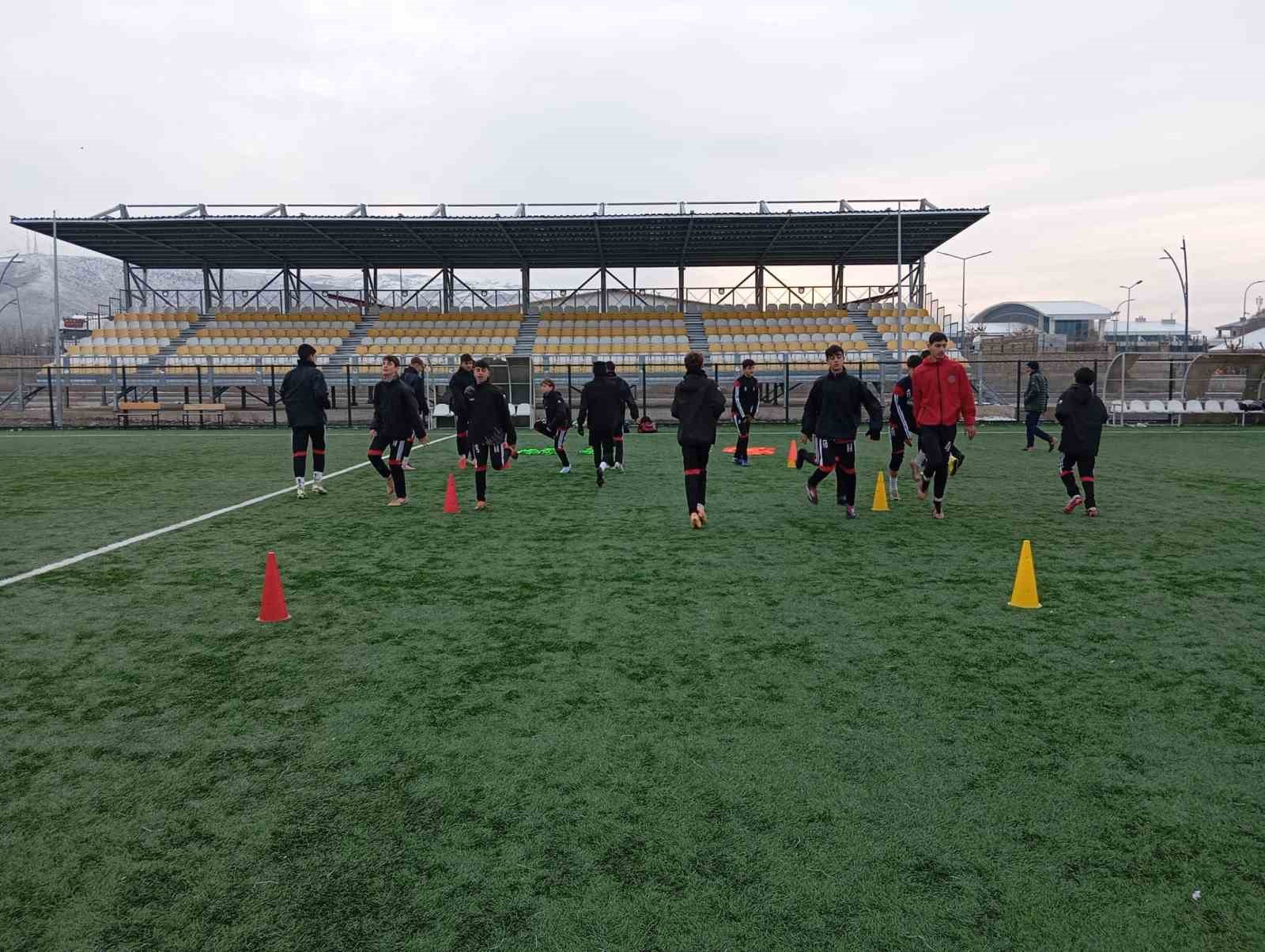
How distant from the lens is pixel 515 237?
3578cm

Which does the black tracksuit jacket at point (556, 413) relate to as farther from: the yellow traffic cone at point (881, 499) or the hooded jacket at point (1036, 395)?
the hooded jacket at point (1036, 395)

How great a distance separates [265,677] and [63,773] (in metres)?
1.27

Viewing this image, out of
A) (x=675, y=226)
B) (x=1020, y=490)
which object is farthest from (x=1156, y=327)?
(x=1020, y=490)

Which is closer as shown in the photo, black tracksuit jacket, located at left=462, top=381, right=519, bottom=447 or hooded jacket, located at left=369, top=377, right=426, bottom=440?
hooded jacket, located at left=369, top=377, right=426, bottom=440

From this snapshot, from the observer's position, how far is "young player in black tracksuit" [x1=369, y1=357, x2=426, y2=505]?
11.2 m

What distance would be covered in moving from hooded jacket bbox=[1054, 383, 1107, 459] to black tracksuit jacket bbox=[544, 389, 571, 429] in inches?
308

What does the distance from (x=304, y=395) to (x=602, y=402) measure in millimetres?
4273

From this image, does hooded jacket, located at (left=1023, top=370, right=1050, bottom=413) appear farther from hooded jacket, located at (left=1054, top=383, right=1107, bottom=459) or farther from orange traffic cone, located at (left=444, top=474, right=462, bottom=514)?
orange traffic cone, located at (left=444, top=474, right=462, bottom=514)

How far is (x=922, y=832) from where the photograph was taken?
10.4 ft

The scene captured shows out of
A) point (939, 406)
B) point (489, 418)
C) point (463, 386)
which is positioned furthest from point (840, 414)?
point (463, 386)

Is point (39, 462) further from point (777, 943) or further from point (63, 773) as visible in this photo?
point (777, 943)

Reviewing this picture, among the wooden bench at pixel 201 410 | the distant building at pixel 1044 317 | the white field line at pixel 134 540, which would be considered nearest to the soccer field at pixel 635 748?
the white field line at pixel 134 540

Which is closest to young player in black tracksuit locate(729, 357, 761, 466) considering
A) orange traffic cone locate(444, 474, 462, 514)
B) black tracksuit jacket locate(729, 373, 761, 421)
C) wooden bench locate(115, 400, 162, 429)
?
black tracksuit jacket locate(729, 373, 761, 421)

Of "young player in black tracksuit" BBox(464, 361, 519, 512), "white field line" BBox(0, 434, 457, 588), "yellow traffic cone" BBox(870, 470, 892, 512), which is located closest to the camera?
"white field line" BBox(0, 434, 457, 588)
